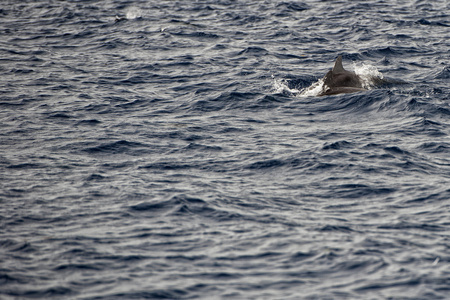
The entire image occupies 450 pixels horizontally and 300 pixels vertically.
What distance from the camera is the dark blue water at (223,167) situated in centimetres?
880

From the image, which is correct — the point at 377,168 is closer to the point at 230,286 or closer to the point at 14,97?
the point at 230,286

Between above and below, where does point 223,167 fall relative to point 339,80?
below

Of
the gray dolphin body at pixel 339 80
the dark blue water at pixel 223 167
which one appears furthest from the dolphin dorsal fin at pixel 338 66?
the dark blue water at pixel 223 167

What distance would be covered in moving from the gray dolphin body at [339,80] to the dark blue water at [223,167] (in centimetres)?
62

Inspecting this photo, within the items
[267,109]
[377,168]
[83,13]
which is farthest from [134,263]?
[83,13]

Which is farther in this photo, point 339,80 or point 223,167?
point 339,80

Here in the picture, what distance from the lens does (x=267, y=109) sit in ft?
53.1

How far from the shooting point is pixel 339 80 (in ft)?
56.9

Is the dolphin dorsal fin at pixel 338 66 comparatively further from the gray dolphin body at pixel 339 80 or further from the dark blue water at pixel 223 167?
the dark blue water at pixel 223 167

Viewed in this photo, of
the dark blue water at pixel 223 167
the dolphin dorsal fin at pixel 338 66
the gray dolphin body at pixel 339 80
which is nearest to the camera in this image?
the dark blue water at pixel 223 167

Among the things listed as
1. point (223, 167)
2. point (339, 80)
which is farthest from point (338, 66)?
point (223, 167)

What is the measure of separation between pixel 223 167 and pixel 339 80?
19.9ft

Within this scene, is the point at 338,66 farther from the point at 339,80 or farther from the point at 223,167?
the point at 223,167

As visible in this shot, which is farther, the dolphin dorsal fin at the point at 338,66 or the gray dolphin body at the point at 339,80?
the dolphin dorsal fin at the point at 338,66
